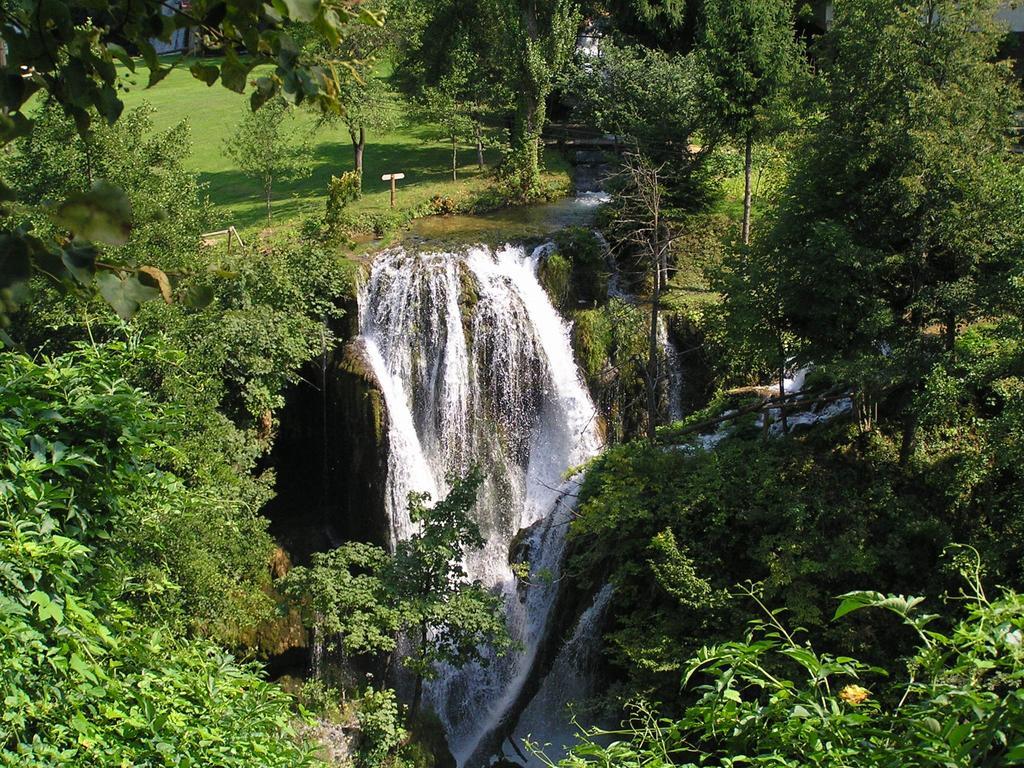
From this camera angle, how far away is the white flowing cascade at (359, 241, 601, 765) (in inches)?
677

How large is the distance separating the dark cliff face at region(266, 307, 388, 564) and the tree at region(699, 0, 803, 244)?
755cm

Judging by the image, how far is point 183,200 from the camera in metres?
16.8

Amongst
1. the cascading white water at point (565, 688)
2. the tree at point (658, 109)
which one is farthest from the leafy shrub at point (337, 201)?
the cascading white water at point (565, 688)

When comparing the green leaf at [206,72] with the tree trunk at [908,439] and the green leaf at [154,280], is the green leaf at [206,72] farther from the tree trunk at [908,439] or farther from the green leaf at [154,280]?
the tree trunk at [908,439]

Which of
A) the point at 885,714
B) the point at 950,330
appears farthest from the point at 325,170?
the point at 885,714

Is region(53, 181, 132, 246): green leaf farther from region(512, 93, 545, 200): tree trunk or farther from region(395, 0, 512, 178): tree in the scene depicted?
region(395, 0, 512, 178): tree

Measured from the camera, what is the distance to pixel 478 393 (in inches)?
692

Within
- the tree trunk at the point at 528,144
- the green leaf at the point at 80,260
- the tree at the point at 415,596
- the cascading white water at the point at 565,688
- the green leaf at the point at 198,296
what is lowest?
the cascading white water at the point at 565,688

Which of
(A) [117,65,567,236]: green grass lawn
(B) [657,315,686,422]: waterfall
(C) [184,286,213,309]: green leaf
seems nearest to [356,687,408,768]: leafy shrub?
(B) [657,315,686,422]: waterfall

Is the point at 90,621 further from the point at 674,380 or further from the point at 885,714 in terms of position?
the point at 674,380

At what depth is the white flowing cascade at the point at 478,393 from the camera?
1720 cm

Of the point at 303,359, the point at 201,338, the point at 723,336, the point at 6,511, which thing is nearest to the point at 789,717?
the point at 6,511

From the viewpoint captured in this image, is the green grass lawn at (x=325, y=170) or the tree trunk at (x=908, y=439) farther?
the green grass lawn at (x=325, y=170)

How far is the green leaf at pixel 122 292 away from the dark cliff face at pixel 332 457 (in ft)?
48.7
